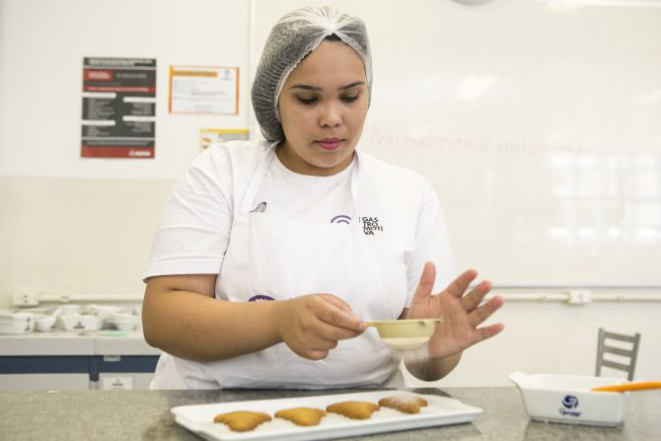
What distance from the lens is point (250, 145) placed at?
1452 millimetres

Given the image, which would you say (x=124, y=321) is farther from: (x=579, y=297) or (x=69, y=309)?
(x=579, y=297)

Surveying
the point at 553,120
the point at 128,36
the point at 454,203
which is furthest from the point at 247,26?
the point at 553,120

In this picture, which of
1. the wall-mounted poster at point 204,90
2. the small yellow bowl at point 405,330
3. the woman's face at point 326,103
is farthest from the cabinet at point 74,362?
the small yellow bowl at point 405,330

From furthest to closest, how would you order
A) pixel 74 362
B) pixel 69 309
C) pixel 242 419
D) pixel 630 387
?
pixel 69 309 → pixel 74 362 → pixel 630 387 → pixel 242 419

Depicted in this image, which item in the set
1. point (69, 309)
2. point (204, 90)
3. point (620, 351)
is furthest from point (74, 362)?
point (620, 351)

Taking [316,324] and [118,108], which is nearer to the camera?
[316,324]

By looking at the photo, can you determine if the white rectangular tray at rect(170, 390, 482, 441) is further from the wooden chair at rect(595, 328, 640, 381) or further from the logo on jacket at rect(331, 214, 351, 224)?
the wooden chair at rect(595, 328, 640, 381)

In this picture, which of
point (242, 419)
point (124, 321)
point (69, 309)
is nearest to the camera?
point (242, 419)

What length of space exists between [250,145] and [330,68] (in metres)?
0.29

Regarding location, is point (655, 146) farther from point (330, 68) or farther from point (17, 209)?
point (17, 209)

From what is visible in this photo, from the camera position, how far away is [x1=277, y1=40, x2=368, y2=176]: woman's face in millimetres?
1266

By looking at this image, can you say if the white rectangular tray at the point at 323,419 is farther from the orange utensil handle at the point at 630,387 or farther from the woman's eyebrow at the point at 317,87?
the woman's eyebrow at the point at 317,87

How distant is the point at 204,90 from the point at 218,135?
23cm

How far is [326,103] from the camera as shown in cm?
126
